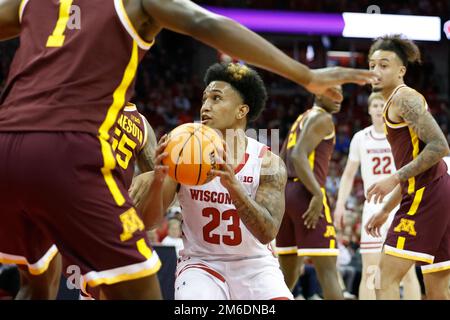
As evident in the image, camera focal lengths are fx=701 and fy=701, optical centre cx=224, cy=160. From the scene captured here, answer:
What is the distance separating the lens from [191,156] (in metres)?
3.18

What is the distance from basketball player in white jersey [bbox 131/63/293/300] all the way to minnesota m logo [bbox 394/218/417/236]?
1.35 meters

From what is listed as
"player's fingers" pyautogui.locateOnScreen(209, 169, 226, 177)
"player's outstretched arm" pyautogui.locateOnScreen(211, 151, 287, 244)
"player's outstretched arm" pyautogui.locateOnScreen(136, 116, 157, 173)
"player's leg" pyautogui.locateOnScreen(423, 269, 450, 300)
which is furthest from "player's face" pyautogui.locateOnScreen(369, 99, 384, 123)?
"player's fingers" pyautogui.locateOnScreen(209, 169, 226, 177)

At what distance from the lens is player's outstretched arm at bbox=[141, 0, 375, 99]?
2.60m

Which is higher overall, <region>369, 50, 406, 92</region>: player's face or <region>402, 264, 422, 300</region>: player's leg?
<region>369, 50, 406, 92</region>: player's face

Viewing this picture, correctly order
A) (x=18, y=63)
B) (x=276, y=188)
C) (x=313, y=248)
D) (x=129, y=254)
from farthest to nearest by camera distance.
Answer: (x=313, y=248) < (x=276, y=188) < (x=18, y=63) < (x=129, y=254)

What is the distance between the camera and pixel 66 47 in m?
2.68

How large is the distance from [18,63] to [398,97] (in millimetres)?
2997

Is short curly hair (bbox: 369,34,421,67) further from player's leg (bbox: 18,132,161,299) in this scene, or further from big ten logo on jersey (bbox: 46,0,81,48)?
player's leg (bbox: 18,132,161,299)

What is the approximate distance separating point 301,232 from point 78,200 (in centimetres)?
409

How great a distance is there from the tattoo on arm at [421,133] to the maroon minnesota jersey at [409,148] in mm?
74
